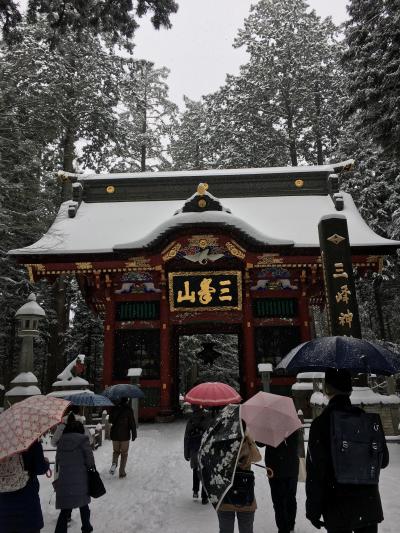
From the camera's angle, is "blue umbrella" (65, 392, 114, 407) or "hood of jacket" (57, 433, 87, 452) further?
"blue umbrella" (65, 392, 114, 407)

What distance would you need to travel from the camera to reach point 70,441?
4766 millimetres

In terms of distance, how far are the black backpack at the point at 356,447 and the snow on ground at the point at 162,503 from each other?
8.46 feet

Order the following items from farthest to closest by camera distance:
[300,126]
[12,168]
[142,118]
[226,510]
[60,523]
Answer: [142,118]
[300,126]
[12,168]
[60,523]
[226,510]

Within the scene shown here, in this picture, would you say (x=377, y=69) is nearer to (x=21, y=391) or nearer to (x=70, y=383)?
(x=70, y=383)

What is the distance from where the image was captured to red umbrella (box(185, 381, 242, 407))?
16.9ft

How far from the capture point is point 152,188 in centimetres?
1859

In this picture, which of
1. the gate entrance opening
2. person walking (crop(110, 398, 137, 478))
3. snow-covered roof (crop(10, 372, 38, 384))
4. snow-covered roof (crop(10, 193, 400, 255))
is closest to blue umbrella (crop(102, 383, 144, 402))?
person walking (crop(110, 398, 137, 478))

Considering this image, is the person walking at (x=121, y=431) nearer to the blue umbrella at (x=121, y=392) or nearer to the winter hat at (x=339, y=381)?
the blue umbrella at (x=121, y=392)

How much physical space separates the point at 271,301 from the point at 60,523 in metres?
11.2

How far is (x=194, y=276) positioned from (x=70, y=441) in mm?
10171

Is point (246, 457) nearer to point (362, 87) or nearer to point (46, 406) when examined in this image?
point (46, 406)

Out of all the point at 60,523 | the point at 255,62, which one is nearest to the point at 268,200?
the point at 255,62

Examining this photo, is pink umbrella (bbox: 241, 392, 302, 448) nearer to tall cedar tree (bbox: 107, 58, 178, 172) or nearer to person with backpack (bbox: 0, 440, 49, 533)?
person with backpack (bbox: 0, 440, 49, 533)

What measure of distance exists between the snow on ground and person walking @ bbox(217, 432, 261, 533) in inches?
59.6
